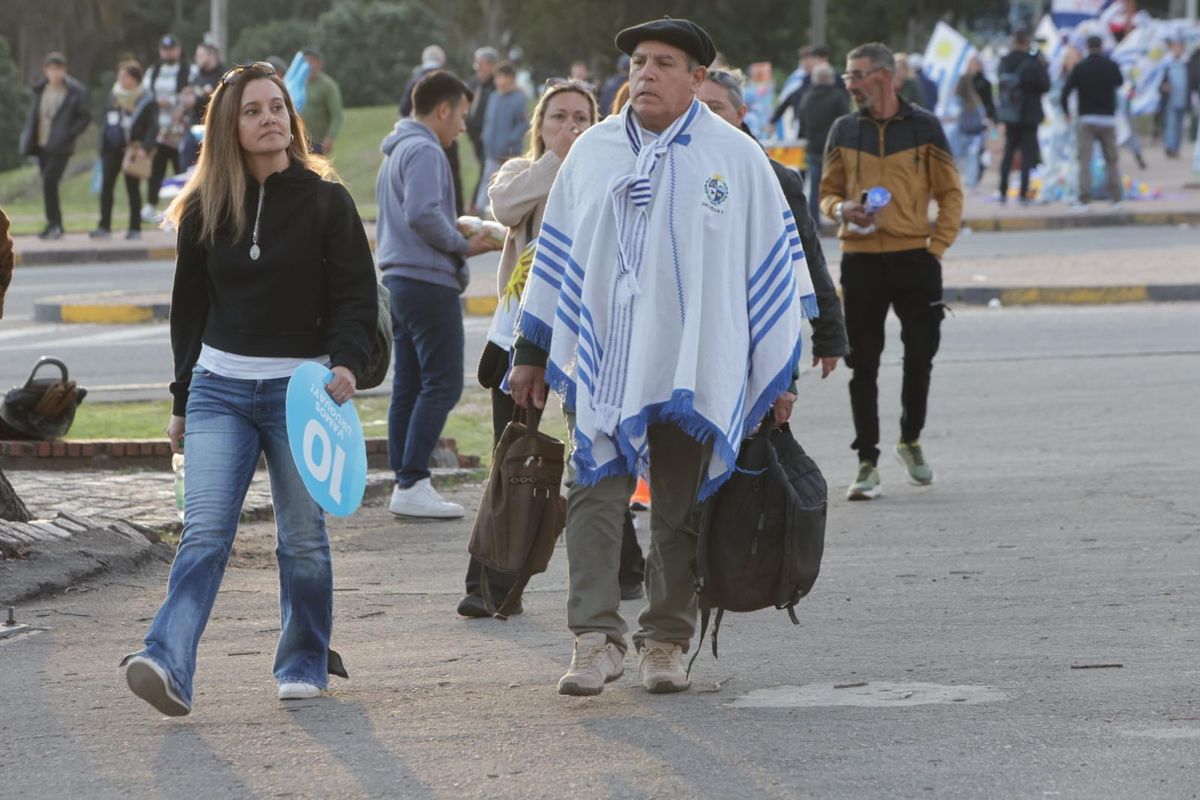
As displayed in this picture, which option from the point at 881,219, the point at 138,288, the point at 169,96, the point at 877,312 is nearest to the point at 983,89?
the point at 169,96

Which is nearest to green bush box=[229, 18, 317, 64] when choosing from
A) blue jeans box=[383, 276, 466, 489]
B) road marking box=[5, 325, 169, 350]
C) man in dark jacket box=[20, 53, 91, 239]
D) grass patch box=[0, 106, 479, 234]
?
grass patch box=[0, 106, 479, 234]

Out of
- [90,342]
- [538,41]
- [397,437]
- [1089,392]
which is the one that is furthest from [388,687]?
[538,41]

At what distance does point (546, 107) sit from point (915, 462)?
3271mm

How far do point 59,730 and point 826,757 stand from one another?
6.26ft

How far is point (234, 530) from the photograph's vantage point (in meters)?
5.85

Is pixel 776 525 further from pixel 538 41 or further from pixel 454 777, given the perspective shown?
pixel 538 41

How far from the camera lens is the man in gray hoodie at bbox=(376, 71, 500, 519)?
8945 mm

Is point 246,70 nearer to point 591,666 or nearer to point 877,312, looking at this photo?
point 591,666

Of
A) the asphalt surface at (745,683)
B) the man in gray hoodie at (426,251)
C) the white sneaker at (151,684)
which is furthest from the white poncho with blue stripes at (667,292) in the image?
the man in gray hoodie at (426,251)

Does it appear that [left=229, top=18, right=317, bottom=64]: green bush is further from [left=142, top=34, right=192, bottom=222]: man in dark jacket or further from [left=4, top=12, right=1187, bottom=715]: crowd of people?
[left=4, top=12, right=1187, bottom=715]: crowd of people

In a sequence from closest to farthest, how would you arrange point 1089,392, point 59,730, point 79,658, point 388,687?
1. point 59,730
2. point 388,687
3. point 79,658
4. point 1089,392

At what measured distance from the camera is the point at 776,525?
5820 mm

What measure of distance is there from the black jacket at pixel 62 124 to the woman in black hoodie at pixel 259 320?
776 inches

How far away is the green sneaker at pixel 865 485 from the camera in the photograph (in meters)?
9.69
